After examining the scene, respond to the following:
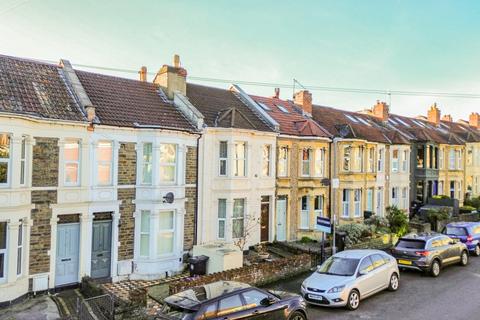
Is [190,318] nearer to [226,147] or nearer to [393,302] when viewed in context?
[393,302]

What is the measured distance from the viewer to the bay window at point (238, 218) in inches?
767

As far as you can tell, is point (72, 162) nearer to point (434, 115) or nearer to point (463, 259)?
point (463, 259)

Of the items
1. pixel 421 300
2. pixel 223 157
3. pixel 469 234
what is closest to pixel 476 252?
pixel 469 234

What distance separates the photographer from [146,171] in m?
16.7

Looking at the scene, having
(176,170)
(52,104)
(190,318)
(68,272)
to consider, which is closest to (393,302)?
(190,318)

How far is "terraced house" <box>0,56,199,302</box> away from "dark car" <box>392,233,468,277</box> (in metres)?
9.80

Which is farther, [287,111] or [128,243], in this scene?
[287,111]

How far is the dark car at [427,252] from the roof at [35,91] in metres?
14.9

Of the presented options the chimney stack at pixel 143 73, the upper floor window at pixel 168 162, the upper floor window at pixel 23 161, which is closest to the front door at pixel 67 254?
the upper floor window at pixel 23 161

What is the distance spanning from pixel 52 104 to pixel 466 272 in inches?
758

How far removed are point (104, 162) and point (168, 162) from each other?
9.25 feet

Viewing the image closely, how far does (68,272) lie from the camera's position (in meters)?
14.7

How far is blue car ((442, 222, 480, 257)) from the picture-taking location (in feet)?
65.5

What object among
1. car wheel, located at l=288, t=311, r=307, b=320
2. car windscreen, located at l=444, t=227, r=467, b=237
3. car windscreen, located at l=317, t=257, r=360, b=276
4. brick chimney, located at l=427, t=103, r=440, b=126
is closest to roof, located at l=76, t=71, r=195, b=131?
car windscreen, located at l=317, t=257, r=360, b=276
